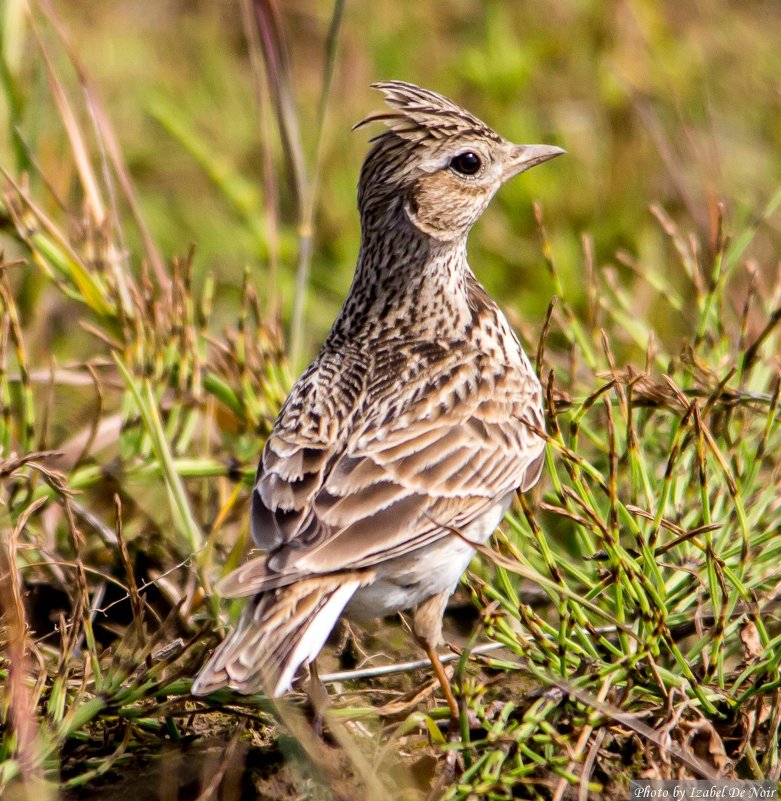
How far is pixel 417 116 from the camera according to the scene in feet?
13.5

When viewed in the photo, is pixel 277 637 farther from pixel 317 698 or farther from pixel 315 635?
pixel 317 698

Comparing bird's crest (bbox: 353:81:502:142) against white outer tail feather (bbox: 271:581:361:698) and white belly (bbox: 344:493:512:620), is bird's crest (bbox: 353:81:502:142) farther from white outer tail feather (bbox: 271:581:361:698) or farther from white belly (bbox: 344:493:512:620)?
white outer tail feather (bbox: 271:581:361:698)

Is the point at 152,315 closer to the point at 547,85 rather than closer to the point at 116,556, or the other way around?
the point at 116,556

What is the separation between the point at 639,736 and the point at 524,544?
961mm

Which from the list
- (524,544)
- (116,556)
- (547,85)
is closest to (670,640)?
(524,544)

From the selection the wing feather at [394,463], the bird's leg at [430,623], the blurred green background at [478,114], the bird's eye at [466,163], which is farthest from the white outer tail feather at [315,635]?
the blurred green background at [478,114]

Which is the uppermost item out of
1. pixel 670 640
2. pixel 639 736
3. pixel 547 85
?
pixel 547 85

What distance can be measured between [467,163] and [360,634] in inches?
61.6

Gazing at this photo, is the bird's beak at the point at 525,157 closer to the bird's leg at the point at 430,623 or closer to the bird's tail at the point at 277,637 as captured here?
the bird's leg at the point at 430,623

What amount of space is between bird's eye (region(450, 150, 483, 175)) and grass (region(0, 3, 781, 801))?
0.30 m

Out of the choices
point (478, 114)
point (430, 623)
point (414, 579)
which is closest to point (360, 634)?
point (430, 623)

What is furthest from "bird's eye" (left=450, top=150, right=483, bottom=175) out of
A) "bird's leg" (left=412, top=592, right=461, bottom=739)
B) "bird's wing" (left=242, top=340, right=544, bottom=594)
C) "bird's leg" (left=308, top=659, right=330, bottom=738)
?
"bird's leg" (left=308, top=659, right=330, bottom=738)

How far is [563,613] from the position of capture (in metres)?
3.32

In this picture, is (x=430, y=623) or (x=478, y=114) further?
(x=478, y=114)
